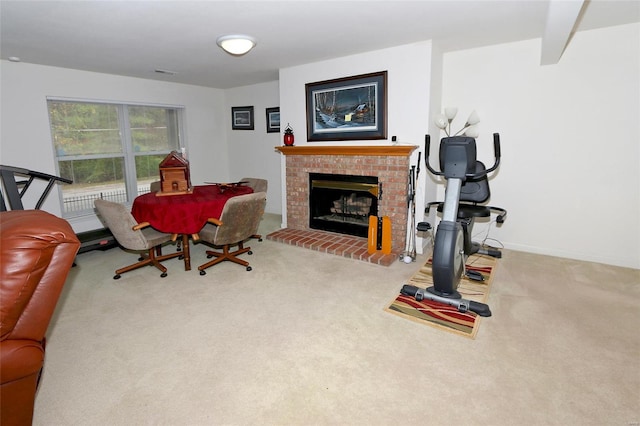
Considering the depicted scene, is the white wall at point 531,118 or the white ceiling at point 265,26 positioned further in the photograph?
the white wall at point 531,118

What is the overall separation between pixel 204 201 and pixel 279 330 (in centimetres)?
155

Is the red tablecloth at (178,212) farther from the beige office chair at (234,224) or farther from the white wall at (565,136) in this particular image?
the white wall at (565,136)

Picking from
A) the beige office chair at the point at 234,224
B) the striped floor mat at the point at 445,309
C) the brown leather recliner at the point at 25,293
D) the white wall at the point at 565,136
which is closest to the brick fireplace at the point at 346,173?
the striped floor mat at the point at 445,309

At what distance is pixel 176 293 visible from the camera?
117 inches

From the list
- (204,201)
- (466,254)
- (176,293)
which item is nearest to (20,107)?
(204,201)

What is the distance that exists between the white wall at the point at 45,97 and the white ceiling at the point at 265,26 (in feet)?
0.86

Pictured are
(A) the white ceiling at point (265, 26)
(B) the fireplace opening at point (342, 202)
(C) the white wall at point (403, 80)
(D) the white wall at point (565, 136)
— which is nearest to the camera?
(A) the white ceiling at point (265, 26)

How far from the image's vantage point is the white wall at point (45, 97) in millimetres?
3971

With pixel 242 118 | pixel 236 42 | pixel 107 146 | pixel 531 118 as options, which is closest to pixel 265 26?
pixel 236 42

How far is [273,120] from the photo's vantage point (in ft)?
18.5

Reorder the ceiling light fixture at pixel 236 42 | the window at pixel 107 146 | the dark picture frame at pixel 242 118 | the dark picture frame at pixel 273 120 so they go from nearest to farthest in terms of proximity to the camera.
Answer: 1. the ceiling light fixture at pixel 236 42
2. the window at pixel 107 146
3. the dark picture frame at pixel 273 120
4. the dark picture frame at pixel 242 118

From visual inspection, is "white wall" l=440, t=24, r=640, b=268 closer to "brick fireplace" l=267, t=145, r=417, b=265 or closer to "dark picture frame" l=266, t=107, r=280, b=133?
"brick fireplace" l=267, t=145, r=417, b=265

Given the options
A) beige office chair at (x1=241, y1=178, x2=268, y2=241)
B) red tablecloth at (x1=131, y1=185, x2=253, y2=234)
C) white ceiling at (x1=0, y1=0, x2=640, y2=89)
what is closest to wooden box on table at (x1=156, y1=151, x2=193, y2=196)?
red tablecloth at (x1=131, y1=185, x2=253, y2=234)

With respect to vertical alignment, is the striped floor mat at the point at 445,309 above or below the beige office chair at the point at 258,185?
below
